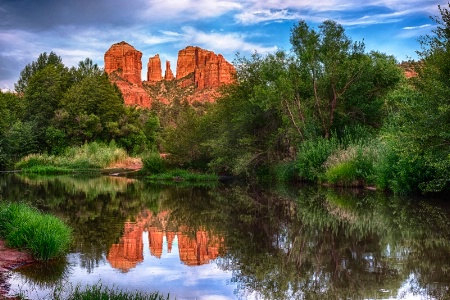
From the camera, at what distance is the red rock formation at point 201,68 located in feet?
545

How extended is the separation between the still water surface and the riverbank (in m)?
0.21

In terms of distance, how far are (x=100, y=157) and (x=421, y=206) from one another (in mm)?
36679

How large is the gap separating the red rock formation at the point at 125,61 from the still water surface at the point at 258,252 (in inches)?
5980

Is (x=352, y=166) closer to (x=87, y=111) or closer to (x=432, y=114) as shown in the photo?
(x=432, y=114)

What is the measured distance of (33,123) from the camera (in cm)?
5641

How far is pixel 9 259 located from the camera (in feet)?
30.0

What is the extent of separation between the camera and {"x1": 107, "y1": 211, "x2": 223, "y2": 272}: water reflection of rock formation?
10156 mm

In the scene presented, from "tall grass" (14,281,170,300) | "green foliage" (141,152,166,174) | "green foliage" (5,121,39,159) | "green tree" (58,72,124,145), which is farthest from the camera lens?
"green tree" (58,72,124,145)

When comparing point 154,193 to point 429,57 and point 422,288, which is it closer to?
point 429,57

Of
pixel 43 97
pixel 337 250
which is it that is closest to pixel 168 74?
pixel 43 97

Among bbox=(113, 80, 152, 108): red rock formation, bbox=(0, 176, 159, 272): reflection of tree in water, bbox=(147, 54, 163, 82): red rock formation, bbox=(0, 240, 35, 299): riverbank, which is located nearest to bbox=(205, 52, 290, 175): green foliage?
bbox=(0, 176, 159, 272): reflection of tree in water

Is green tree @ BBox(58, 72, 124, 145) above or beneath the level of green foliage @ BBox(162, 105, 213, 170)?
above

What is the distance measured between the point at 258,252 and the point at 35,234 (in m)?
4.77

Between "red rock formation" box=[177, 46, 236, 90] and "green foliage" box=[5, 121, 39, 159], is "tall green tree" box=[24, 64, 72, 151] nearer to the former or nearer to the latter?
"green foliage" box=[5, 121, 39, 159]
